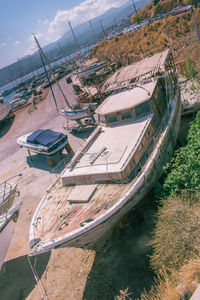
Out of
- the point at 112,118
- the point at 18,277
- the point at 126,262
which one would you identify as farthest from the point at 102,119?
the point at 18,277

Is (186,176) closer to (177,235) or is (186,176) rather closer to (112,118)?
(177,235)

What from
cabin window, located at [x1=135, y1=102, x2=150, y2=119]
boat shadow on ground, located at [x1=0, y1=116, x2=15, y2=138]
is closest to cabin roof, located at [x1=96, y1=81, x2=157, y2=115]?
cabin window, located at [x1=135, y1=102, x2=150, y2=119]

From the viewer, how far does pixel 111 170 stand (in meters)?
8.38

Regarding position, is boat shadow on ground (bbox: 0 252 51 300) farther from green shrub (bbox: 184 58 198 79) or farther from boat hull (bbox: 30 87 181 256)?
green shrub (bbox: 184 58 198 79)

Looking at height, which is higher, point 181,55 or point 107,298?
point 181,55

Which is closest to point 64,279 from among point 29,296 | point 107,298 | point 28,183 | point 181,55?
point 29,296

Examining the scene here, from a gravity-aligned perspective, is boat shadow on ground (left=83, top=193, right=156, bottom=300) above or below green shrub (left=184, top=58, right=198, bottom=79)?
below

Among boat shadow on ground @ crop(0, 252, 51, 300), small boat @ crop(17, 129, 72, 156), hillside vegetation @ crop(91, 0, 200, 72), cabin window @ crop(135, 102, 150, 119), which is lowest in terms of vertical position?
boat shadow on ground @ crop(0, 252, 51, 300)

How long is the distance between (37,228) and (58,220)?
0.82 metres

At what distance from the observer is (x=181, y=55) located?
90.0 ft

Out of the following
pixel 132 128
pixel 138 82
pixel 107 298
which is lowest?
pixel 107 298

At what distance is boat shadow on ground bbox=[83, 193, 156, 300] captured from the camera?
23.6 feet

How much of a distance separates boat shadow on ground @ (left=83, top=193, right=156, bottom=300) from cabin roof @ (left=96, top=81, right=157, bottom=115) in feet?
16.6

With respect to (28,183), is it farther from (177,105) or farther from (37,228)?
(177,105)
